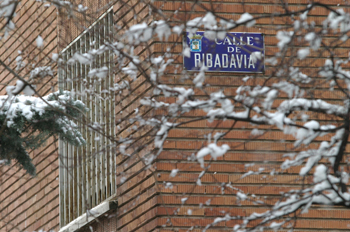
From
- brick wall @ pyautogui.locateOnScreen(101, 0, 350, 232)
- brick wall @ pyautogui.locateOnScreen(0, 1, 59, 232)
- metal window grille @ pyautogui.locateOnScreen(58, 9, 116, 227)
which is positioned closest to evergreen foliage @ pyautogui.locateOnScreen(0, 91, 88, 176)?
metal window grille @ pyautogui.locateOnScreen(58, 9, 116, 227)

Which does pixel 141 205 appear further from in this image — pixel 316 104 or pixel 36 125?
pixel 316 104

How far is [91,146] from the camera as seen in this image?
780cm

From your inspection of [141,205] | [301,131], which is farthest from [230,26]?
[141,205]

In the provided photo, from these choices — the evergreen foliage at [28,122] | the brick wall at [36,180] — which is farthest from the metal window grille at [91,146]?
the evergreen foliage at [28,122]

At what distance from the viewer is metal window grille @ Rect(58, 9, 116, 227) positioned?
7.32 metres

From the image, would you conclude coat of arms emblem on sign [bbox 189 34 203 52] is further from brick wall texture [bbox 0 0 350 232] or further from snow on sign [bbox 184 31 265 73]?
brick wall texture [bbox 0 0 350 232]

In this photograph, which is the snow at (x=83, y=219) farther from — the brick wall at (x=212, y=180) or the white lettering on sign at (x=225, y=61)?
the white lettering on sign at (x=225, y=61)

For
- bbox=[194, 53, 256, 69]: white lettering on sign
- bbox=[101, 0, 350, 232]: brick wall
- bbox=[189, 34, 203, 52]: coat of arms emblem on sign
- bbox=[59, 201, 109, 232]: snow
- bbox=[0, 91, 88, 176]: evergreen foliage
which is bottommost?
bbox=[59, 201, 109, 232]: snow

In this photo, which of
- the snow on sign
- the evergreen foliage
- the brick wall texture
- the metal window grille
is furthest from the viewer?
the metal window grille

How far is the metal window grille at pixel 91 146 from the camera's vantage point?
7316 mm

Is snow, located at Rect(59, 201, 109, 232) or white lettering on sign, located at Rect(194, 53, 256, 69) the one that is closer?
white lettering on sign, located at Rect(194, 53, 256, 69)

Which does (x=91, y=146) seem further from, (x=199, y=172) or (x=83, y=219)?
(x=199, y=172)

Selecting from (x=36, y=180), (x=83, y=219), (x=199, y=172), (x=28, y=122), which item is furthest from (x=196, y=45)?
(x=36, y=180)

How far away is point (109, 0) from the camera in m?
7.53
